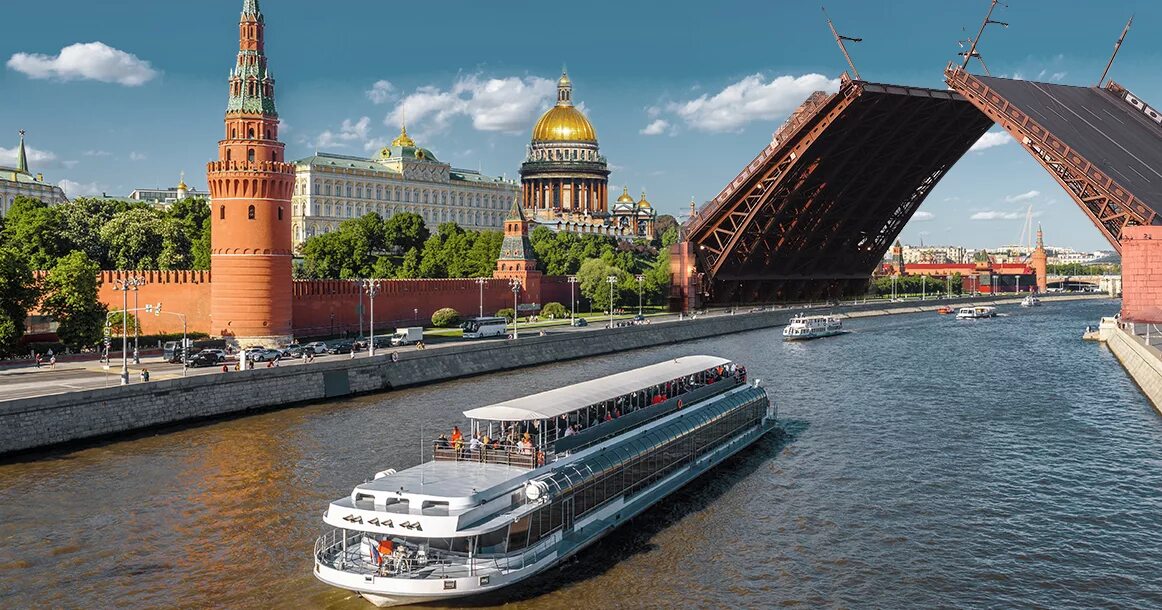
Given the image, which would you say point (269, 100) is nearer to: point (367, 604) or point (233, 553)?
point (233, 553)

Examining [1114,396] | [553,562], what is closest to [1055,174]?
[1114,396]

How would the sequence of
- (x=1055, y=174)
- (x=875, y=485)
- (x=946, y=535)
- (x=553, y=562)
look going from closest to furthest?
(x=553, y=562) → (x=946, y=535) → (x=875, y=485) → (x=1055, y=174)

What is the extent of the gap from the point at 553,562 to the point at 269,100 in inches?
1392

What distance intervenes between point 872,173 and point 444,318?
28.0 meters

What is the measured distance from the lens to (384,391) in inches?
1634

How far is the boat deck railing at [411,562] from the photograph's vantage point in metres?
16.4

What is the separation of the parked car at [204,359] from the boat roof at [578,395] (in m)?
18.3

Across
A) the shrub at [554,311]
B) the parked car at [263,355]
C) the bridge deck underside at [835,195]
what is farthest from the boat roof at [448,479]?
the shrub at [554,311]

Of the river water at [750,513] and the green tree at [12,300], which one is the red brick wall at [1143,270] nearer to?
the river water at [750,513]

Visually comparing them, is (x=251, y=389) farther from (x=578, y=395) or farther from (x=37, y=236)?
(x=37, y=236)

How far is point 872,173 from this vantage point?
68562mm

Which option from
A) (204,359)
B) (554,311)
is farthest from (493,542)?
(554,311)

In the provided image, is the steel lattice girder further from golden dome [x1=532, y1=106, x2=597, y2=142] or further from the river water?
golden dome [x1=532, y1=106, x2=597, y2=142]

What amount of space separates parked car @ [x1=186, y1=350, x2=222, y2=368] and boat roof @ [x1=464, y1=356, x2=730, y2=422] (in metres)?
18.3
